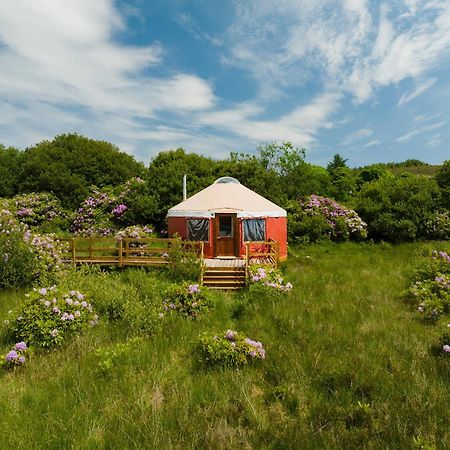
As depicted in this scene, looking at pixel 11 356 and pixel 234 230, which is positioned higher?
pixel 234 230

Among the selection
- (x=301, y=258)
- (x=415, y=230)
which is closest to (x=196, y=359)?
(x=301, y=258)

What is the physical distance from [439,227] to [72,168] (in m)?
22.6

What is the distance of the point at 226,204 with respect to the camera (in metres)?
14.6

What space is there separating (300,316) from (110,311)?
4371mm

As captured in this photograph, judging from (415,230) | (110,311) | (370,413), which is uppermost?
(415,230)

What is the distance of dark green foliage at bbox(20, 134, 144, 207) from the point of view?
23078 millimetres

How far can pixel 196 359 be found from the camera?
20.3 ft

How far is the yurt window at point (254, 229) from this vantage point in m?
14.5

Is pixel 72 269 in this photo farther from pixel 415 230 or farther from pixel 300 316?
pixel 415 230

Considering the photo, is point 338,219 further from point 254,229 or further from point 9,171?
point 9,171

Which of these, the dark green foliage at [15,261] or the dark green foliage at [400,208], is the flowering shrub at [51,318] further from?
the dark green foliage at [400,208]

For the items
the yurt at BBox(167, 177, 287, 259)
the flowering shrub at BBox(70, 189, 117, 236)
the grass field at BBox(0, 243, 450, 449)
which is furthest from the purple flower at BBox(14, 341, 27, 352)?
the flowering shrub at BBox(70, 189, 117, 236)

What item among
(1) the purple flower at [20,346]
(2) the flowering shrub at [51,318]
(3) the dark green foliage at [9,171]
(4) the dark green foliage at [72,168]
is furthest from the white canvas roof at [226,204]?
(3) the dark green foliage at [9,171]

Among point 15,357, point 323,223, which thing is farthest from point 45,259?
point 323,223
